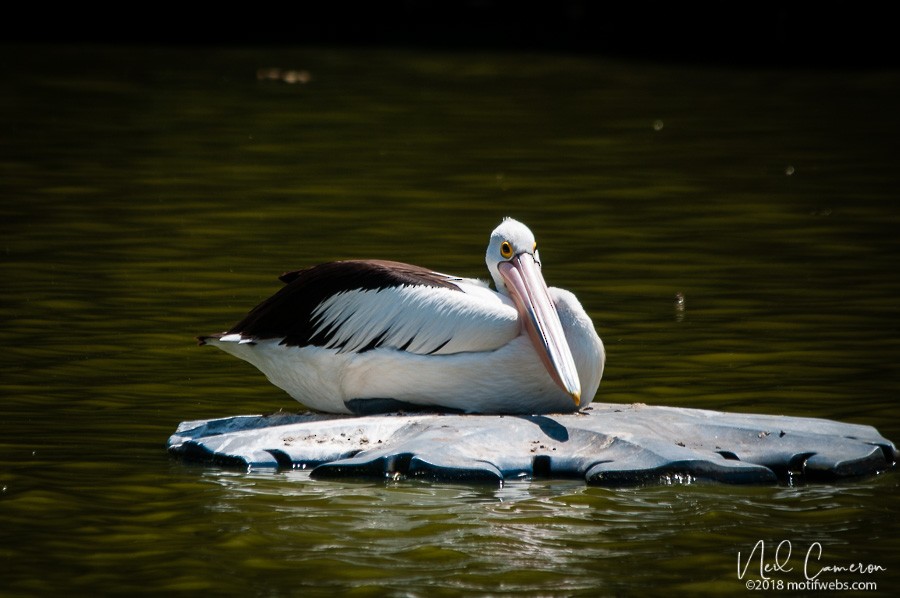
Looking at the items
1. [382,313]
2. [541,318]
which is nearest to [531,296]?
[541,318]

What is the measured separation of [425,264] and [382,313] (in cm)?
287

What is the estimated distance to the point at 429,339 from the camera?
211 inches

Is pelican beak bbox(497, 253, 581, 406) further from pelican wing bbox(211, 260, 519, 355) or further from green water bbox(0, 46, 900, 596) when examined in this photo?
green water bbox(0, 46, 900, 596)

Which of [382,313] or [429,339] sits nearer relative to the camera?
[429,339]

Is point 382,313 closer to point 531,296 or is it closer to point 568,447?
point 531,296

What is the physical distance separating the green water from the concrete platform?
8cm

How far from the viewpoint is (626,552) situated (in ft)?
14.3

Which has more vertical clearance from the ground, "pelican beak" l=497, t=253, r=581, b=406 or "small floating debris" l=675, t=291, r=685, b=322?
"small floating debris" l=675, t=291, r=685, b=322

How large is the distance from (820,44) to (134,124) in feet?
35.8

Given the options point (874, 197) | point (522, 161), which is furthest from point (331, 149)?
point (874, 197)

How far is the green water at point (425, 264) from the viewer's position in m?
4.40

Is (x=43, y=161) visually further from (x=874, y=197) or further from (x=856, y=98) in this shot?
(x=856, y=98)

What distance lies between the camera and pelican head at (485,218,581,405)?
521cm

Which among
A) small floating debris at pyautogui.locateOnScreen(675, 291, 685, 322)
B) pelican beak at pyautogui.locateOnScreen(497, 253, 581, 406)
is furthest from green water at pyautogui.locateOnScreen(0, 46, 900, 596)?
pelican beak at pyautogui.locateOnScreen(497, 253, 581, 406)
